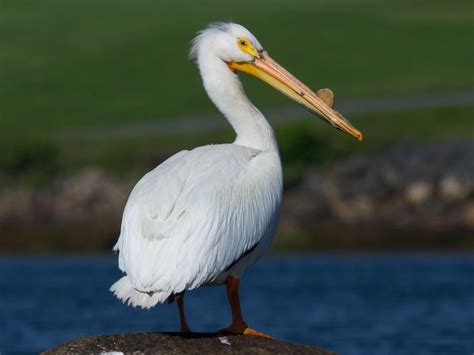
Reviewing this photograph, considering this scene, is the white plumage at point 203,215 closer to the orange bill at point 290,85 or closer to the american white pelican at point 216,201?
the american white pelican at point 216,201

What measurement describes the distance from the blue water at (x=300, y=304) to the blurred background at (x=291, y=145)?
0.21 feet

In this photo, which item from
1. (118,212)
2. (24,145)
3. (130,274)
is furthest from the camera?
(24,145)

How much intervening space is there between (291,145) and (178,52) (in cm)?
1999

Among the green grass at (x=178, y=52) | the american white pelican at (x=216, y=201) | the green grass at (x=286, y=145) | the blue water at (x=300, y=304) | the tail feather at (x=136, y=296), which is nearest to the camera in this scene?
the tail feather at (x=136, y=296)

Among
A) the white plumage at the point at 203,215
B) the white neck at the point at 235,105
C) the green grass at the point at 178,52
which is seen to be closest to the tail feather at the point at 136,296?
the white plumage at the point at 203,215

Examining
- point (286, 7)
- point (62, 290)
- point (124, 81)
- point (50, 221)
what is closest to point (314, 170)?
point (50, 221)

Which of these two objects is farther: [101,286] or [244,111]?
[101,286]

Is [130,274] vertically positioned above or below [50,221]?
below

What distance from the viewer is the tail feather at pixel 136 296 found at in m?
7.40

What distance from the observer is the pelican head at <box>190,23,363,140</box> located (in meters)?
8.81

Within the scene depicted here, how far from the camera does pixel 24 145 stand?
27422mm

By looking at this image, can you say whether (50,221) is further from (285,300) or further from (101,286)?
(285,300)

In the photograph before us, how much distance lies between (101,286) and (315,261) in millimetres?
4265

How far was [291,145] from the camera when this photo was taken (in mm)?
25141
